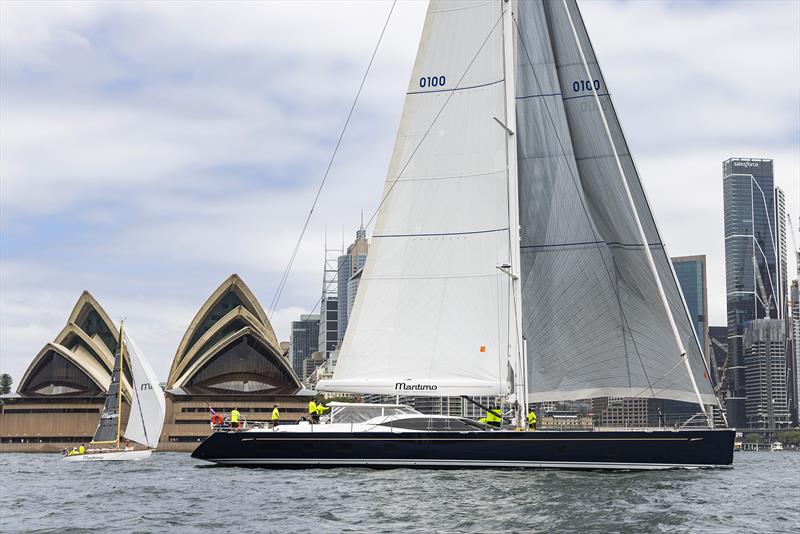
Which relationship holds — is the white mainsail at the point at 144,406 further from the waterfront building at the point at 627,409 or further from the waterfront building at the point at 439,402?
the waterfront building at the point at 627,409

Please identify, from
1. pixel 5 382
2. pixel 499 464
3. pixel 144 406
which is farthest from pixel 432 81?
pixel 5 382

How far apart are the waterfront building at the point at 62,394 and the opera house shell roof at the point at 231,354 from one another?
10.1m

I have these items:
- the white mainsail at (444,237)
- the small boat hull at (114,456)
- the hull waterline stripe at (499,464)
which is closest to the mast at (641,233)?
the hull waterline stripe at (499,464)

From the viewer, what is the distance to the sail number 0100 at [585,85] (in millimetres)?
23484

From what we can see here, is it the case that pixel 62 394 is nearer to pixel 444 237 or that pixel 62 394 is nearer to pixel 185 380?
pixel 185 380

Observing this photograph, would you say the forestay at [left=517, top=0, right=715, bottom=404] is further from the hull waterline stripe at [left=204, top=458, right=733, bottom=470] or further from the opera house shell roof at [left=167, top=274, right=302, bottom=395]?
the opera house shell roof at [left=167, top=274, right=302, bottom=395]

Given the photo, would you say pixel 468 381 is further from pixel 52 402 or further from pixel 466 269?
pixel 52 402

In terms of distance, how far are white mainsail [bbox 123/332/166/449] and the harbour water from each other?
77.0ft

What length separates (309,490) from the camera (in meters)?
18.7

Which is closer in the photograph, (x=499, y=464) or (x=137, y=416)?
(x=499, y=464)

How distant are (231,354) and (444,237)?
60487mm

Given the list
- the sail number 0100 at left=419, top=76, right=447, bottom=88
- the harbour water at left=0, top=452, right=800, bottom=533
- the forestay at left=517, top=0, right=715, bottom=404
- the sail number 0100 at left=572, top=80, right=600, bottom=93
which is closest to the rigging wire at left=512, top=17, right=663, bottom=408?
the forestay at left=517, top=0, right=715, bottom=404

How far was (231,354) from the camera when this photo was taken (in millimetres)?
81500

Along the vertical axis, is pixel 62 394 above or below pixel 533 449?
above
